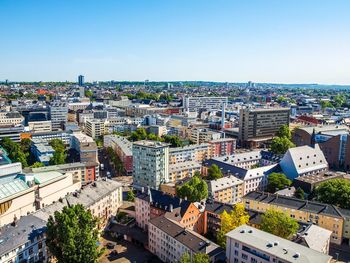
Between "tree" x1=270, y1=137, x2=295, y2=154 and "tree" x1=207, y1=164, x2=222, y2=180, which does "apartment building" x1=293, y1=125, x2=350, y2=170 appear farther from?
"tree" x1=207, y1=164, x2=222, y2=180

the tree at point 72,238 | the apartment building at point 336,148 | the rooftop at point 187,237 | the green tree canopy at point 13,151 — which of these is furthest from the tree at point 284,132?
the tree at point 72,238

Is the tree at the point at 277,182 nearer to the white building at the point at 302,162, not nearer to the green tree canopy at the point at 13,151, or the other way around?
the white building at the point at 302,162

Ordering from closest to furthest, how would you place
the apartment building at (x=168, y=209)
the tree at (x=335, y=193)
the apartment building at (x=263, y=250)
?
the apartment building at (x=263, y=250), the apartment building at (x=168, y=209), the tree at (x=335, y=193)

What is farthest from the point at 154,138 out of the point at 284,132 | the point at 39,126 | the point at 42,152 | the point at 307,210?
the point at 307,210

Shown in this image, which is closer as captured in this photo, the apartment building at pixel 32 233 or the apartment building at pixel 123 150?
the apartment building at pixel 32 233

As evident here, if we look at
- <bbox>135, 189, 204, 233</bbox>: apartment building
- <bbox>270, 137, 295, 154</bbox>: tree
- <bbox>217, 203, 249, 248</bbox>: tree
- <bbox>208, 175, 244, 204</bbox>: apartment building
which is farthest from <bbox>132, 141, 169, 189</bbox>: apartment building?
<bbox>270, 137, 295, 154</bbox>: tree

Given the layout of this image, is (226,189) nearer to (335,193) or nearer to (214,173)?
(214,173)
